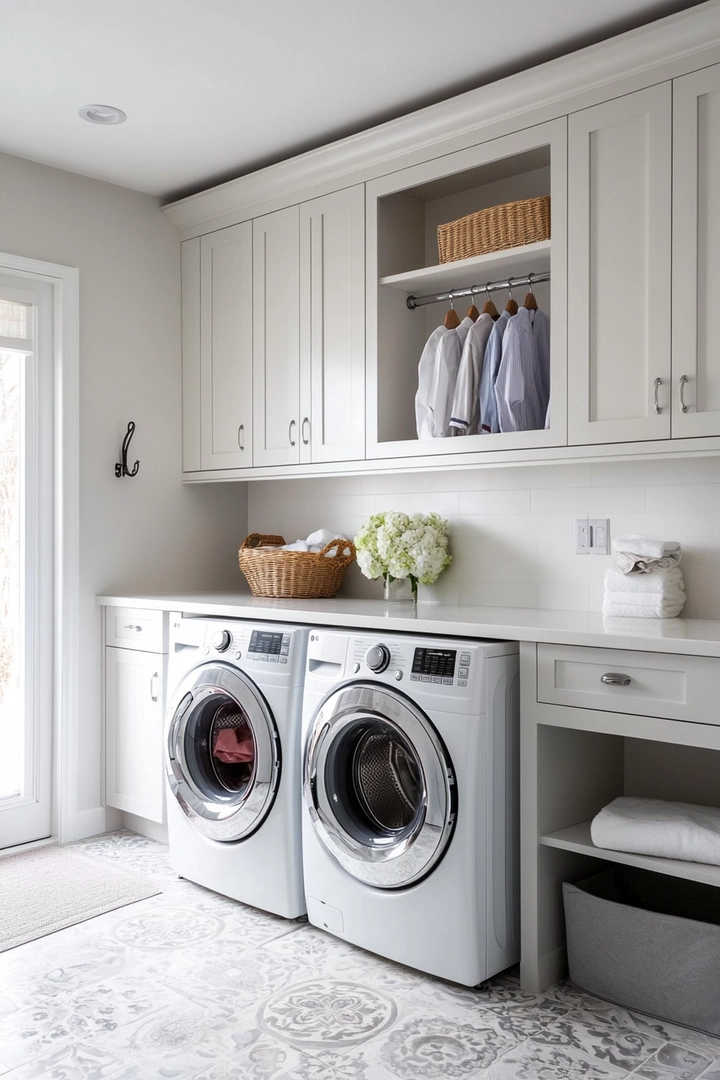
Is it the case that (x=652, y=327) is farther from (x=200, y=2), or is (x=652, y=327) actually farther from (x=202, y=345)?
(x=202, y=345)

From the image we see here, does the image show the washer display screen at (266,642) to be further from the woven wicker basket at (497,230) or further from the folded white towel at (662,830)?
the woven wicker basket at (497,230)

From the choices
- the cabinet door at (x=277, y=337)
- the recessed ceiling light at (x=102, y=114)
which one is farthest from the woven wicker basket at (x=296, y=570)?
the recessed ceiling light at (x=102, y=114)

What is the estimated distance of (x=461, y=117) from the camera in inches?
111

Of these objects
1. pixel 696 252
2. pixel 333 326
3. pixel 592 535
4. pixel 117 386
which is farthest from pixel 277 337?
pixel 696 252

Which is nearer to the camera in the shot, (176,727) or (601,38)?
(601,38)

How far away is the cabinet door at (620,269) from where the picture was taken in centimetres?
245

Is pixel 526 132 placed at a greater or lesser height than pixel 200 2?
lesser

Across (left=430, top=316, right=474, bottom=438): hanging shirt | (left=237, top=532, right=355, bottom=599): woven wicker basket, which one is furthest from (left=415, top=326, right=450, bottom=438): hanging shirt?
(left=237, top=532, right=355, bottom=599): woven wicker basket

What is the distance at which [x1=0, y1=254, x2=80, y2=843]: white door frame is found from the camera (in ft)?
11.6

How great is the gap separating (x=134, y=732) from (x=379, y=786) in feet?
4.19

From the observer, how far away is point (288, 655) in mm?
2775

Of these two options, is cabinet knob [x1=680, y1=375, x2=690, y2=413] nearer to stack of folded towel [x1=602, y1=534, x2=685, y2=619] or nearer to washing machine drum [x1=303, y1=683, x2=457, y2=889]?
stack of folded towel [x1=602, y1=534, x2=685, y2=619]

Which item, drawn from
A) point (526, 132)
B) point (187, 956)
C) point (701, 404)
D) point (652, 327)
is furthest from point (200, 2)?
point (187, 956)

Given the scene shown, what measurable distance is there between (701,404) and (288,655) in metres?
1.36
